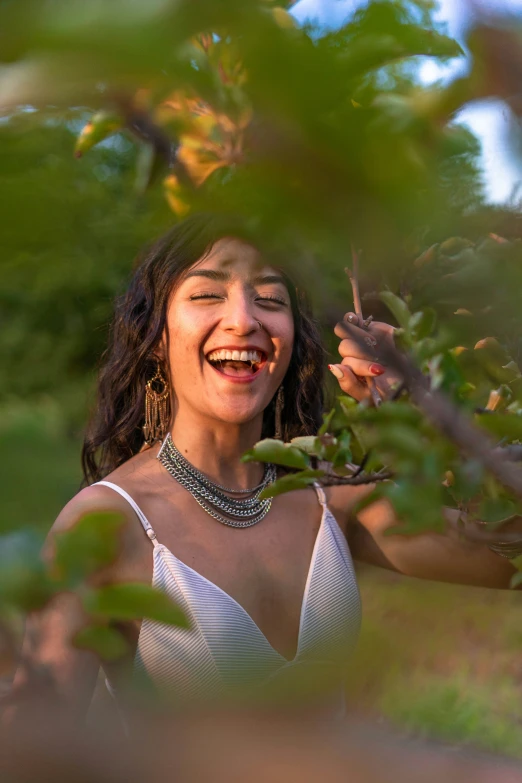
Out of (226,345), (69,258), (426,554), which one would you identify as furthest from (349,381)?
(426,554)

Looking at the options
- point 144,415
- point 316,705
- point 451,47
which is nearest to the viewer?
point 316,705

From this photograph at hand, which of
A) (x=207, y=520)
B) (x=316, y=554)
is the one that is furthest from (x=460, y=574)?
(x=207, y=520)

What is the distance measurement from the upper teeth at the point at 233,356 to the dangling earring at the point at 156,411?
31cm

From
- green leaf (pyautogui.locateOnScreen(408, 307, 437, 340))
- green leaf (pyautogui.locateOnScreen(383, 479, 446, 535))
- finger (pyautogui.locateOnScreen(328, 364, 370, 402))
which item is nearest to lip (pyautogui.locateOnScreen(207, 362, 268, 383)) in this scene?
finger (pyautogui.locateOnScreen(328, 364, 370, 402))

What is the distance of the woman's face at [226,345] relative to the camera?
1957 mm

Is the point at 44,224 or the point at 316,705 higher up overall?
the point at 44,224

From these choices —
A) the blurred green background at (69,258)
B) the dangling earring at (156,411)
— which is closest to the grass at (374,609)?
the blurred green background at (69,258)

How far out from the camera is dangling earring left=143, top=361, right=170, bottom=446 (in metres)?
2.33

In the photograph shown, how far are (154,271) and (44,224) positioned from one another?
1787mm

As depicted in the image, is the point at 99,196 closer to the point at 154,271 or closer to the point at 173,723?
the point at 173,723

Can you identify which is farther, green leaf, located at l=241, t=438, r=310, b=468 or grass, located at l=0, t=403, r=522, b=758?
green leaf, located at l=241, t=438, r=310, b=468

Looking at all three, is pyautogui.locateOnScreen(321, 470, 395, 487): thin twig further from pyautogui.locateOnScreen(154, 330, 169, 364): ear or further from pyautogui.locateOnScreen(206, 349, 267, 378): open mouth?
pyautogui.locateOnScreen(154, 330, 169, 364): ear

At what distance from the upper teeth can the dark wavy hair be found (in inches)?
5.6

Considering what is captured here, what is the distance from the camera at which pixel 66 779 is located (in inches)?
8.5
